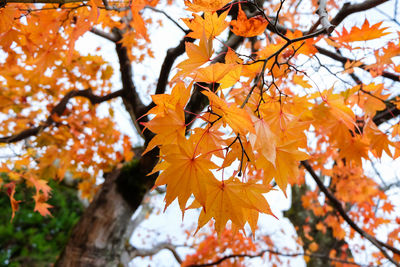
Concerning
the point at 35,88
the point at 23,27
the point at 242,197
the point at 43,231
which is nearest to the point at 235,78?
the point at 242,197

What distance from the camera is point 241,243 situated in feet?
15.4

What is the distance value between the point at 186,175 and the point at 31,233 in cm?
590

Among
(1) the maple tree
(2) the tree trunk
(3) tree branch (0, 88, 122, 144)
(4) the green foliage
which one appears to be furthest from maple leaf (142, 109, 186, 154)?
(4) the green foliage

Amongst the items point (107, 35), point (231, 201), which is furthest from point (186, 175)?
point (107, 35)

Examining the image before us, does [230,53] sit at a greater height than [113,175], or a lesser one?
lesser

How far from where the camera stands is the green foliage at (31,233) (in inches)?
180

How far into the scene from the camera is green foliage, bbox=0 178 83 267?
15.0ft

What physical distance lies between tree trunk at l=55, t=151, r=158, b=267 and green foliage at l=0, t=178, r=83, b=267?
259cm

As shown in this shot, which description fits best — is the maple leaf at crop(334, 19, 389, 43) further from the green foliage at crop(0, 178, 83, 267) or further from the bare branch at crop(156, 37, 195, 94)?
the green foliage at crop(0, 178, 83, 267)

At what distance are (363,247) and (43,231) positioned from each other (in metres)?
7.40

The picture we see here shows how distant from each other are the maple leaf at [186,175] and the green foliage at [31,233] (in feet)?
14.6

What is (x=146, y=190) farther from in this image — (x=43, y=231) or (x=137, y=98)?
(x=43, y=231)

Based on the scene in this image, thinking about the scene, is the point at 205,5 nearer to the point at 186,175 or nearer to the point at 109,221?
the point at 186,175

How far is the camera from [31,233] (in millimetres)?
4836
